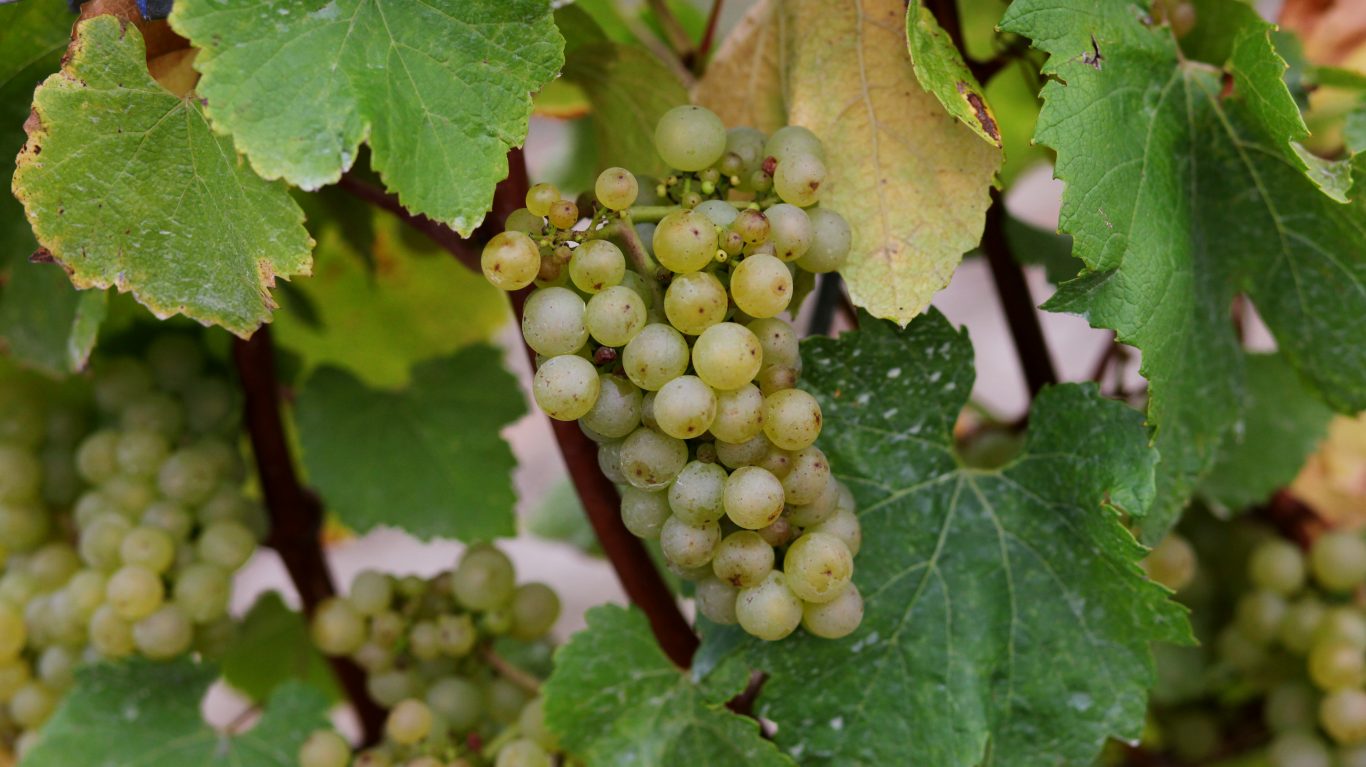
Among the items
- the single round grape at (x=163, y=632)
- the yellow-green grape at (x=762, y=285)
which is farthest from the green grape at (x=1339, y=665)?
the single round grape at (x=163, y=632)

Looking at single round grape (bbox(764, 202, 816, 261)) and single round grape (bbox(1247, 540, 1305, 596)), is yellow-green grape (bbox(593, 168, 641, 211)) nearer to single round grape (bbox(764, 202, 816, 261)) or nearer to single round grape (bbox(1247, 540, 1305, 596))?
single round grape (bbox(764, 202, 816, 261))

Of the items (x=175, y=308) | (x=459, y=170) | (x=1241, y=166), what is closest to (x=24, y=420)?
(x=175, y=308)

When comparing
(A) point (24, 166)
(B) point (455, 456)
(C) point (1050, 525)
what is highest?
(A) point (24, 166)

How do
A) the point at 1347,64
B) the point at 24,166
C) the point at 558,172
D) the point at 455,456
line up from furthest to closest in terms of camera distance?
the point at 558,172 < the point at 1347,64 < the point at 455,456 < the point at 24,166

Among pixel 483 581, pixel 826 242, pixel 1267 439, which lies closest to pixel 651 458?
pixel 826 242

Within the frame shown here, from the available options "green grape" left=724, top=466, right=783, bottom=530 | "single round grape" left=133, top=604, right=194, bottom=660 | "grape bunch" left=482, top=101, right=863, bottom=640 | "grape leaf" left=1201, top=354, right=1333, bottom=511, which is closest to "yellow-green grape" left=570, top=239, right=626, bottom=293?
"grape bunch" left=482, top=101, right=863, bottom=640

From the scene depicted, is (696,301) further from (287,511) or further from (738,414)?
(287,511)

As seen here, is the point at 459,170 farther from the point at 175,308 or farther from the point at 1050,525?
the point at 1050,525
